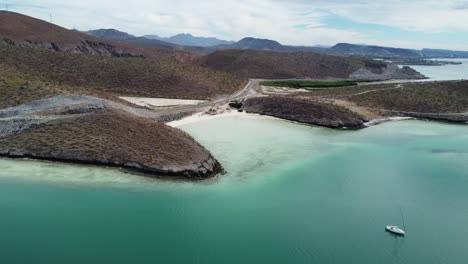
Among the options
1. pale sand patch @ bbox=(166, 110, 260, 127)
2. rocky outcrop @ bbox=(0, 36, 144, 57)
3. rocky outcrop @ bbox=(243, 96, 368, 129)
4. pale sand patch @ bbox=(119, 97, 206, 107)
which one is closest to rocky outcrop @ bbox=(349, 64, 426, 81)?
rocky outcrop @ bbox=(0, 36, 144, 57)

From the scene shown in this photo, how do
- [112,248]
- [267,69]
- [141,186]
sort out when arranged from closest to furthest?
1. [112,248]
2. [141,186]
3. [267,69]

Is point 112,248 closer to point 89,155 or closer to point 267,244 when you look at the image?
point 267,244

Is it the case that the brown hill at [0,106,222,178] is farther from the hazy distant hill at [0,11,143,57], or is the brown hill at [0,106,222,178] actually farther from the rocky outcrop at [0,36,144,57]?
the hazy distant hill at [0,11,143,57]

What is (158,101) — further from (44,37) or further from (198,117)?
(44,37)

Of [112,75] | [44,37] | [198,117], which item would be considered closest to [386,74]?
[112,75]

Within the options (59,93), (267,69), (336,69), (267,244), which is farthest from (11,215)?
(336,69)

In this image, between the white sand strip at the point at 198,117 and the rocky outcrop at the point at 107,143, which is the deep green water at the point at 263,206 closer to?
the rocky outcrop at the point at 107,143

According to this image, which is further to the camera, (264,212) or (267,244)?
(264,212)
